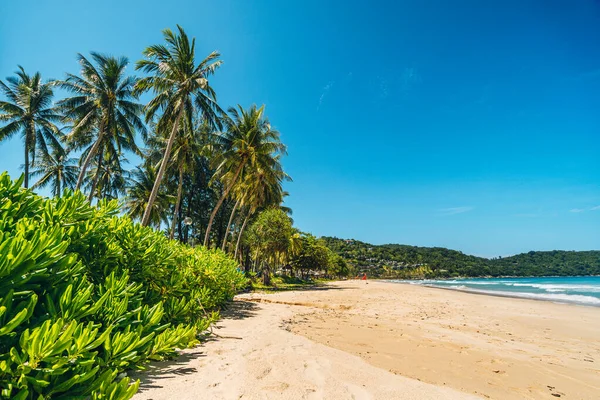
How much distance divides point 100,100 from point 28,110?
7.75m

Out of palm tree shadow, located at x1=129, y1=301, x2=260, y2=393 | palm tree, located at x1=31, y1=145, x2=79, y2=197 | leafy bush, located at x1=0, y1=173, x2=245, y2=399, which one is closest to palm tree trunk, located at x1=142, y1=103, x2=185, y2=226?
leafy bush, located at x1=0, y1=173, x2=245, y2=399

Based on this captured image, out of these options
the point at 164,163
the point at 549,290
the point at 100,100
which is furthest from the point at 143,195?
the point at 549,290

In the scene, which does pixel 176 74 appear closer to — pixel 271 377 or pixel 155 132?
pixel 155 132

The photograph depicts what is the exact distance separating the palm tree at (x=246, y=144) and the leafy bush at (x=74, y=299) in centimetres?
1659

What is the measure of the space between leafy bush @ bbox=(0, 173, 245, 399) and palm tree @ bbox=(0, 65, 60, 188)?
23945mm

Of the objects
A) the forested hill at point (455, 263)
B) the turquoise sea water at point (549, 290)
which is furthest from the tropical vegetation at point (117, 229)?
the forested hill at point (455, 263)

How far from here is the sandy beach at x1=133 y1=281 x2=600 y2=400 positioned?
2.83m

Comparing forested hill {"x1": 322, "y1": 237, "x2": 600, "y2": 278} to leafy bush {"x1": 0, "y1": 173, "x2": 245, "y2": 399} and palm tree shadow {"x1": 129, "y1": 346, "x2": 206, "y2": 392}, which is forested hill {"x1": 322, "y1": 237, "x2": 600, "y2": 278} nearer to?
palm tree shadow {"x1": 129, "y1": 346, "x2": 206, "y2": 392}

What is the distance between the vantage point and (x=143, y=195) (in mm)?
26375

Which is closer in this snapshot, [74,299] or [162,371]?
[74,299]

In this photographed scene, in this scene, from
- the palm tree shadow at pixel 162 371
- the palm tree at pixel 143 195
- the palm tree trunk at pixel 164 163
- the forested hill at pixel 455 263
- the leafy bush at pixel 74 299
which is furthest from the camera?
the forested hill at pixel 455 263

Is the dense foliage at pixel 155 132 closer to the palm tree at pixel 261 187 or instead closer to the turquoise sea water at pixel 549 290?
the palm tree at pixel 261 187

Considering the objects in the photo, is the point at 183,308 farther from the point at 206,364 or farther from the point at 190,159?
the point at 190,159

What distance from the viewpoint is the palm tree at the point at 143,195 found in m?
25.8
